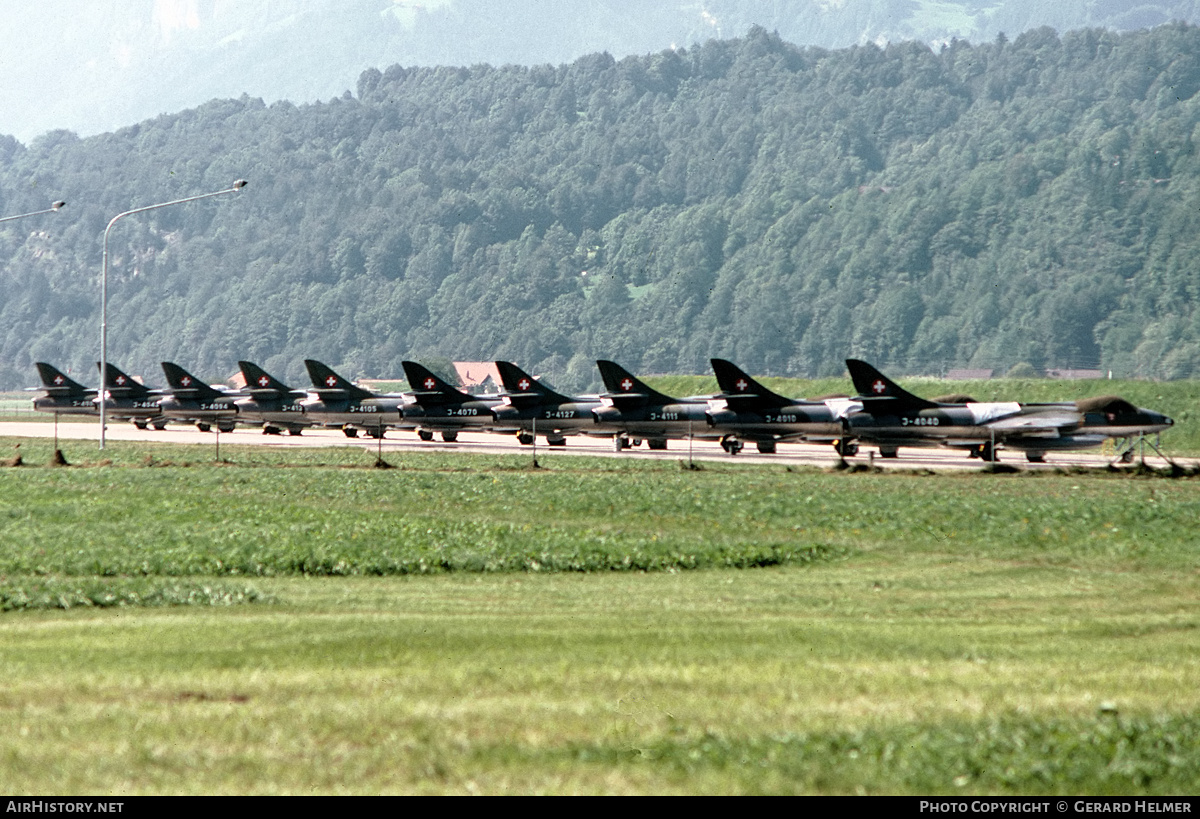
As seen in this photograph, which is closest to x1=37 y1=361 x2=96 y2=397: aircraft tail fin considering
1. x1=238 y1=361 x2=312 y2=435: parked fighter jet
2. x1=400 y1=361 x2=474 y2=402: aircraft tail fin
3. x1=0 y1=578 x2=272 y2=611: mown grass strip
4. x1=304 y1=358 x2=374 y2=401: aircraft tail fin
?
x1=238 y1=361 x2=312 y2=435: parked fighter jet

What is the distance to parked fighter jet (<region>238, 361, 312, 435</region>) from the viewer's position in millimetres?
69688

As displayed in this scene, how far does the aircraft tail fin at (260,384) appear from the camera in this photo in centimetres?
7075

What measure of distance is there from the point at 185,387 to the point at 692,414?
1295 inches

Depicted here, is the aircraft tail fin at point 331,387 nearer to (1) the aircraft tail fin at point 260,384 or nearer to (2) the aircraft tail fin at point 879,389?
(1) the aircraft tail fin at point 260,384

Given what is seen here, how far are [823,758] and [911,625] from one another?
6.09 meters

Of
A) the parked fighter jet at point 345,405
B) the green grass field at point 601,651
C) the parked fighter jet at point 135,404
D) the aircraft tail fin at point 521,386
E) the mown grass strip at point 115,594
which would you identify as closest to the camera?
the green grass field at point 601,651

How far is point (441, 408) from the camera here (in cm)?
6184

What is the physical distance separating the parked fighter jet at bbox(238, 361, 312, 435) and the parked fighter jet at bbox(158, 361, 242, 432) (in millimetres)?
1302

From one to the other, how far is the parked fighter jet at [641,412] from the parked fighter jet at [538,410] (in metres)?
1.83

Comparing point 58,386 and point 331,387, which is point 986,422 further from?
point 58,386

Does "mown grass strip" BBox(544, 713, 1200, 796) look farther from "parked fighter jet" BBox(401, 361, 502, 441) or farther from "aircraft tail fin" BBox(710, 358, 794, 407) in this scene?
"parked fighter jet" BBox(401, 361, 502, 441)

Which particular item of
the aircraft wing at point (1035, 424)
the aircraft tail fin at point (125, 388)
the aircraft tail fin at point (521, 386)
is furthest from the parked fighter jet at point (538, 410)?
the aircraft tail fin at point (125, 388)

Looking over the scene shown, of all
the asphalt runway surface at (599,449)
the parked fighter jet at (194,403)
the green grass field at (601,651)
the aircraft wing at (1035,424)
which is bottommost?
the asphalt runway surface at (599,449)
